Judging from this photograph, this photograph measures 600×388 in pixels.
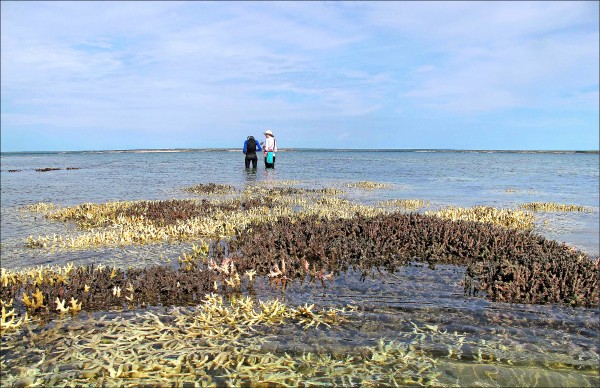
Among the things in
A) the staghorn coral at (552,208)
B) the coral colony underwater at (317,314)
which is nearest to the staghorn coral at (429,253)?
the coral colony underwater at (317,314)

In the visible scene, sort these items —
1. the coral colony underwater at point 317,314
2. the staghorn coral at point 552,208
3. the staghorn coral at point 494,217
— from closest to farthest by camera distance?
1. the coral colony underwater at point 317,314
2. the staghorn coral at point 494,217
3. the staghorn coral at point 552,208

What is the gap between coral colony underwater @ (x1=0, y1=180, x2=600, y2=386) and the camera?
4434mm

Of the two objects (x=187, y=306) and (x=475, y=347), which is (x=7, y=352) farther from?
(x=475, y=347)

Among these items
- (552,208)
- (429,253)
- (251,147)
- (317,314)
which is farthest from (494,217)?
(251,147)

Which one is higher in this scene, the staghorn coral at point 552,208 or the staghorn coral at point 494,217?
the staghorn coral at point 494,217

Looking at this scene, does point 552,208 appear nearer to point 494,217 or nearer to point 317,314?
point 494,217

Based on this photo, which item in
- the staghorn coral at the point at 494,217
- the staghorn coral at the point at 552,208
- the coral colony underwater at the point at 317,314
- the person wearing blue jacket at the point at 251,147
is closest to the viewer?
the coral colony underwater at the point at 317,314

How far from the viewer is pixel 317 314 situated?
5848 mm

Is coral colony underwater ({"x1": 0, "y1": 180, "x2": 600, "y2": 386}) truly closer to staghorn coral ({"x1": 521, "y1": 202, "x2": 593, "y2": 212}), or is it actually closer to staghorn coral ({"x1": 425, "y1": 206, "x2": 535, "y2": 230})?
staghorn coral ({"x1": 425, "y1": 206, "x2": 535, "y2": 230})

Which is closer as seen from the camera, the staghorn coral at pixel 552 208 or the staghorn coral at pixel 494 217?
the staghorn coral at pixel 494 217

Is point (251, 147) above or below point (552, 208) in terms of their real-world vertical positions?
above

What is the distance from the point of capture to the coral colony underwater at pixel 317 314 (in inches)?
175

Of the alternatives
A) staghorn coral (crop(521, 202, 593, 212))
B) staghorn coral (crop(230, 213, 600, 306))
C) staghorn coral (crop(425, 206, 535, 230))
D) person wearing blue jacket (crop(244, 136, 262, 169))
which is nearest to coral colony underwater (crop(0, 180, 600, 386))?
staghorn coral (crop(230, 213, 600, 306))

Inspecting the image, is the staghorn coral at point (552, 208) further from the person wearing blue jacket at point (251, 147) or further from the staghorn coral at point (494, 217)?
the person wearing blue jacket at point (251, 147)
